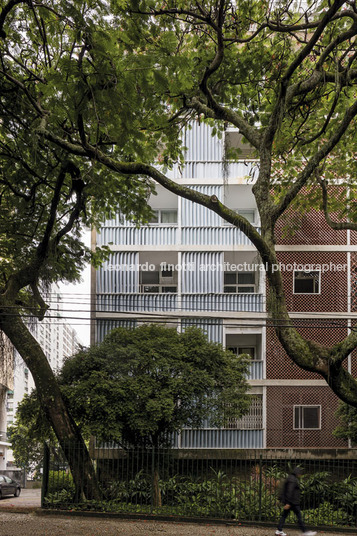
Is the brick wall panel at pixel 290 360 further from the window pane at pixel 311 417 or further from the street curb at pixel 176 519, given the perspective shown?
the street curb at pixel 176 519

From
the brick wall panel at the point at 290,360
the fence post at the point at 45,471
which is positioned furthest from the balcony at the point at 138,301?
the fence post at the point at 45,471

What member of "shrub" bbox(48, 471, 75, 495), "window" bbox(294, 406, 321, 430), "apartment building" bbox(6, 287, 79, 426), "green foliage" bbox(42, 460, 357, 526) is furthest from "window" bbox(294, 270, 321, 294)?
"shrub" bbox(48, 471, 75, 495)

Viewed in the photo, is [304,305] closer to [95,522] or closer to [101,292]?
[101,292]

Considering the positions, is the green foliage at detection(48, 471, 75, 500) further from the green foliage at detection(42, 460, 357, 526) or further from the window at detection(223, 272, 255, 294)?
the window at detection(223, 272, 255, 294)

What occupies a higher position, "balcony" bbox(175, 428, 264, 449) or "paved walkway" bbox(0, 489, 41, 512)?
"balcony" bbox(175, 428, 264, 449)

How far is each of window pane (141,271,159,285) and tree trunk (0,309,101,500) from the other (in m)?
9.11

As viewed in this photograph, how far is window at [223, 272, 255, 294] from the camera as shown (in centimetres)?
2219

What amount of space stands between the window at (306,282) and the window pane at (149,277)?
18.3 feet

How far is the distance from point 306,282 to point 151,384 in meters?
9.17

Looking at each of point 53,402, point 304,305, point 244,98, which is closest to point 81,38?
point 244,98

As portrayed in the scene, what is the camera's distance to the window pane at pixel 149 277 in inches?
895

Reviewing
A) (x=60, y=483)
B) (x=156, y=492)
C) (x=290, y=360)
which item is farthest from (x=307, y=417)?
(x=60, y=483)

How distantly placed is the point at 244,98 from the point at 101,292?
10.6m

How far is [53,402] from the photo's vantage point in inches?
539
